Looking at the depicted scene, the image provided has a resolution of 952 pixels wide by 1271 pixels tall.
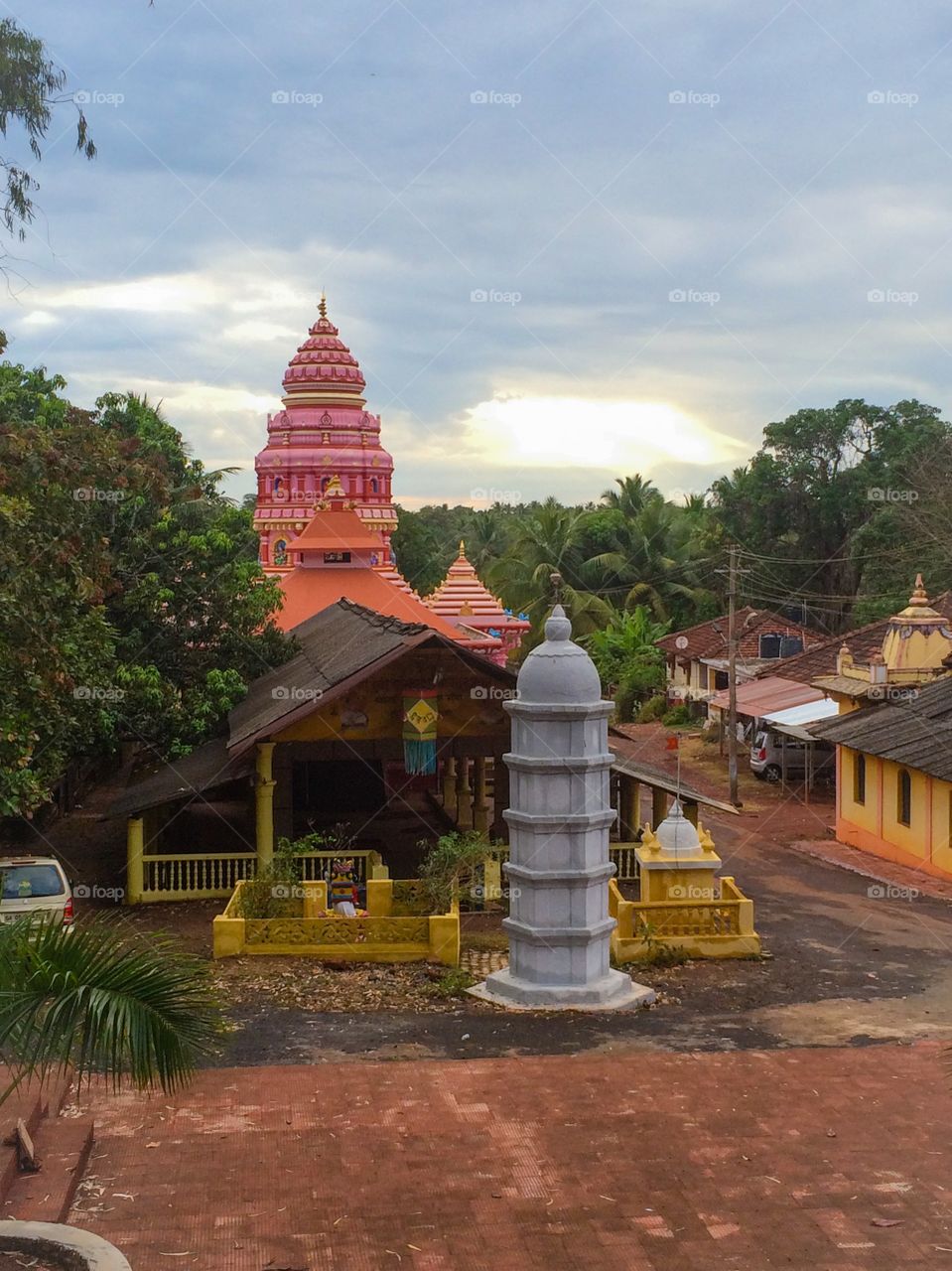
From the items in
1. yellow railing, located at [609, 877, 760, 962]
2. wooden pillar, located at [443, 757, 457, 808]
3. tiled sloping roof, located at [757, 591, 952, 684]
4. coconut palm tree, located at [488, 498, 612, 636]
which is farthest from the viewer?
coconut palm tree, located at [488, 498, 612, 636]

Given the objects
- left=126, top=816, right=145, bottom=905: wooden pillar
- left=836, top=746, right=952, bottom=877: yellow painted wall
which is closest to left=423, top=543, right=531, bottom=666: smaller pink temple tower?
left=836, top=746, right=952, bottom=877: yellow painted wall

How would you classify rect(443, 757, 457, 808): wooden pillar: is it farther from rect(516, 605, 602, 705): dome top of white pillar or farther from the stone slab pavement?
the stone slab pavement

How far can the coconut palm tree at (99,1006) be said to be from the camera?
21.1ft

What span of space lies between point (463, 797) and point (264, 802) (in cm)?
694

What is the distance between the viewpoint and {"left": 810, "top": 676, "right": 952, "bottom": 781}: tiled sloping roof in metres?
23.3

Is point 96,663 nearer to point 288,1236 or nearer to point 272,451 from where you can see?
point 288,1236

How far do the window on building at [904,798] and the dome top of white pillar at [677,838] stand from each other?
29.9 ft

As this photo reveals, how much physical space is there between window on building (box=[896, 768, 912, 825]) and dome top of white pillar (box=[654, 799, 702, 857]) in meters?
9.11

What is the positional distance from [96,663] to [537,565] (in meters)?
32.1

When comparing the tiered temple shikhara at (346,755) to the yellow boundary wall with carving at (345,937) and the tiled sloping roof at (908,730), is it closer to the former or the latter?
the yellow boundary wall with carving at (345,937)

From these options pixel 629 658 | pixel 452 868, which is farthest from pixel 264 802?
pixel 629 658

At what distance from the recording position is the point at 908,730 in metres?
25.2

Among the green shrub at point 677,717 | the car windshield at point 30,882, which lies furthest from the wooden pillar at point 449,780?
the green shrub at point 677,717

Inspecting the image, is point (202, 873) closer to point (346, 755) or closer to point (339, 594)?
point (346, 755)
